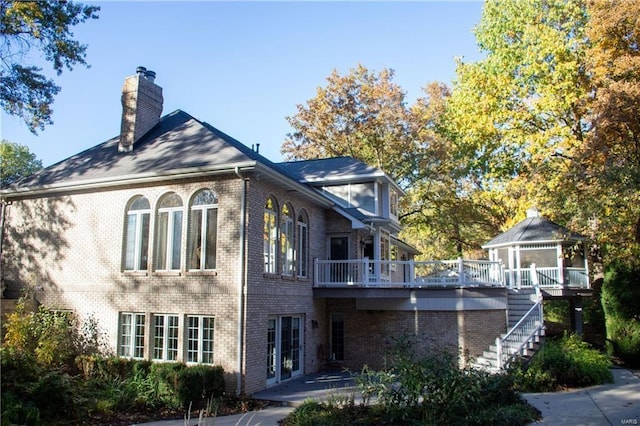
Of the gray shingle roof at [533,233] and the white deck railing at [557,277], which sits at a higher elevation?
the gray shingle roof at [533,233]

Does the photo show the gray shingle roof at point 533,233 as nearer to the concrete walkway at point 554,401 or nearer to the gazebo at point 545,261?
the gazebo at point 545,261

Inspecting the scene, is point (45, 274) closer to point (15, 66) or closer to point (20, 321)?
point (20, 321)

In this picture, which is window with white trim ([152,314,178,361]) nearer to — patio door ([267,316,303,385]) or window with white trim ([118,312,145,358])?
window with white trim ([118,312,145,358])

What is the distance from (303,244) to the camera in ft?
53.8

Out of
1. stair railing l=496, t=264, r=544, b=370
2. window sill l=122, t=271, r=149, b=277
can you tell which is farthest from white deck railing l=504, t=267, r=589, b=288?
window sill l=122, t=271, r=149, b=277

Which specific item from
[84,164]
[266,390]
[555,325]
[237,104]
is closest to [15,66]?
[84,164]

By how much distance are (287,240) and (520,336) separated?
7.91 m

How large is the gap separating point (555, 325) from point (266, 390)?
1876cm

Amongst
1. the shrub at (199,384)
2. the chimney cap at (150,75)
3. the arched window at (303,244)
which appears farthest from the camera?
the chimney cap at (150,75)

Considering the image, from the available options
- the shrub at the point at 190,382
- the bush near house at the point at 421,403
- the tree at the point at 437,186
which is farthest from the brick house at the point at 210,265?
the tree at the point at 437,186

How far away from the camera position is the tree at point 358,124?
31406 mm

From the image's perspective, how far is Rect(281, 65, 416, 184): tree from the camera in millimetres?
31406

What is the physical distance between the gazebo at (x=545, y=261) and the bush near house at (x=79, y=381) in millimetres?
16260

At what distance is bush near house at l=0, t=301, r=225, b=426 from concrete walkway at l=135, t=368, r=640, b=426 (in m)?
1.09
